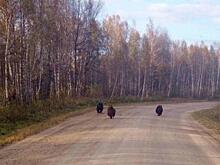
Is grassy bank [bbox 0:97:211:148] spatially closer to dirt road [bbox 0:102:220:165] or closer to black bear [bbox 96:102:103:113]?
dirt road [bbox 0:102:220:165]

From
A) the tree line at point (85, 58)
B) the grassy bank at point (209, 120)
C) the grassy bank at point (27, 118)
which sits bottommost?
the grassy bank at point (209, 120)

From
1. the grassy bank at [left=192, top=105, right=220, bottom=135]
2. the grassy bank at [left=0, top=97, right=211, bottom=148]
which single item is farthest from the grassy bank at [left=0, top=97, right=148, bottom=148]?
the grassy bank at [left=192, top=105, right=220, bottom=135]

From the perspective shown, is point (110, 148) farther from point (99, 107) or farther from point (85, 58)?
point (85, 58)

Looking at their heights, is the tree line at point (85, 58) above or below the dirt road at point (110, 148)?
above

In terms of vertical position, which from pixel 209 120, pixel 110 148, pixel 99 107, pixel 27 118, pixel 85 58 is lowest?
pixel 209 120

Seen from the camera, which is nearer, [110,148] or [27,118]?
[110,148]

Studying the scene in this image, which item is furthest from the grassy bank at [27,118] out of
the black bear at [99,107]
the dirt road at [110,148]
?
the black bear at [99,107]

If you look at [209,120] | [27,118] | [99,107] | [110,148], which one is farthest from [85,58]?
[110,148]

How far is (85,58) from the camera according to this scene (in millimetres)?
58281

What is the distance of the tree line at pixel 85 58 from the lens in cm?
3391

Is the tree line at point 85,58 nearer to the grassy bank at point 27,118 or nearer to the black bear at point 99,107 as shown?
the grassy bank at point 27,118

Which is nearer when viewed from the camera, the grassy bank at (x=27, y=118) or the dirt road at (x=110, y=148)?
the dirt road at (x=110, y=148)

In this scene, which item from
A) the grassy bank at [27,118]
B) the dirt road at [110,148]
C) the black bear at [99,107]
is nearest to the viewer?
the dirt road at [110,148]

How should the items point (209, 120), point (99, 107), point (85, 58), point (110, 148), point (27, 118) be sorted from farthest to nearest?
point (85, 58), point (99, 107), point (209, 120), point (27, 118), point (110, 148)
